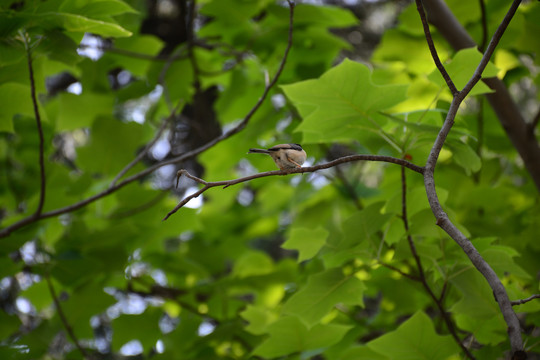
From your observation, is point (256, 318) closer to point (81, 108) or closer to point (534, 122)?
point (534, 122)

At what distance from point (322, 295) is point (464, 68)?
971mm

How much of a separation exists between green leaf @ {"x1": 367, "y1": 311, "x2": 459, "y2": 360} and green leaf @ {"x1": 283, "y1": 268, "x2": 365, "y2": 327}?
0.17 m

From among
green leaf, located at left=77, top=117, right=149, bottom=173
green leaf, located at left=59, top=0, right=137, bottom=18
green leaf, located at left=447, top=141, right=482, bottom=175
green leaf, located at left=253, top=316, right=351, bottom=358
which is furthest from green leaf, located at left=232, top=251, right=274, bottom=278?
green leaf, located at left=59, top=0, right=137, bottom=18

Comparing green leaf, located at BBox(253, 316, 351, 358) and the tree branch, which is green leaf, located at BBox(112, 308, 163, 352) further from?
the tree branch

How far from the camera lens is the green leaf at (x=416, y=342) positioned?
182 centimetres

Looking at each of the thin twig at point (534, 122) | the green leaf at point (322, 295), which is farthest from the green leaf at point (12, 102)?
the thin twig at point (534, 122)

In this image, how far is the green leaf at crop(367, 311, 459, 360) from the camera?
182 centimetres

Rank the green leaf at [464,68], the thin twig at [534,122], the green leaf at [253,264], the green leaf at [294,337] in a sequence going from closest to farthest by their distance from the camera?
1. the green leaf at [464,68]
2. the green leaf at [294,337]
3. the thin twig at [534,122]
4. the green leaf at [253,264]

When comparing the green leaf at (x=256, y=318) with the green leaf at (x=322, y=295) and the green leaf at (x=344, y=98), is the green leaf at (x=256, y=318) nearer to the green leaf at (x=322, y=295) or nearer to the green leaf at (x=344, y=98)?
the green leaf at (x=322, y=295)

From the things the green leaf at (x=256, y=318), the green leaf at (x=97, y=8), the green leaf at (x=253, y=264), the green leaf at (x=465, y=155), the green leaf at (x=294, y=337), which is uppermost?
the green leaf at (x=97, y=8)

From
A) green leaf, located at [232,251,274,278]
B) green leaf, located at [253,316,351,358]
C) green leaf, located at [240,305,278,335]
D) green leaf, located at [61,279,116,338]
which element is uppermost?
green leaf, located at [253,316,351,358]

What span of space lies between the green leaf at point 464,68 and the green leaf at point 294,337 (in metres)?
1.09

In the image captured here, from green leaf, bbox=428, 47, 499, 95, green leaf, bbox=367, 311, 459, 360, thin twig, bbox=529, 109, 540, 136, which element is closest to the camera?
green leaf, bbox=428, 47, 499, 95

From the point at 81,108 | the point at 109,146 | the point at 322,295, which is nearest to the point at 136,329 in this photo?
the point at 109,146
